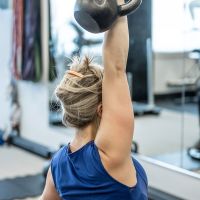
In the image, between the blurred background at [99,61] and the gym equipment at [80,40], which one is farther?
the gym equipment at [80,40]

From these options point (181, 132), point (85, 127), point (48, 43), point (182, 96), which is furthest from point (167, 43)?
point (85, 127)

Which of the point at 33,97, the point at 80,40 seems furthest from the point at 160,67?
the point at 33,97

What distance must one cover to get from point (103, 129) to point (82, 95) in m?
0.13

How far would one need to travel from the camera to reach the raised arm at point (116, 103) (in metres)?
1.22

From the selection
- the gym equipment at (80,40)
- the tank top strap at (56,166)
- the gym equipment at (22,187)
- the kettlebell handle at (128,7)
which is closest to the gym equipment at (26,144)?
the gym equipment at (22,187)

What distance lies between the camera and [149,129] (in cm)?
450

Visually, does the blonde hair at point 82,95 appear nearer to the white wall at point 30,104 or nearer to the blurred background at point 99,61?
the blurred background at point 99,61

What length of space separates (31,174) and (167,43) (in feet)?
5.89

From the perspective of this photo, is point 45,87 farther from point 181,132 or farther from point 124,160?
point 124,160

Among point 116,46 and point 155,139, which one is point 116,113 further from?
point 155,139

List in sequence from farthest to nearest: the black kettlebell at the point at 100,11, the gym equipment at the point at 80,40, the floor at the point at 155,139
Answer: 1. the gym equipment at the point at 80,40
2. the floor at the point at 155,139
3. the black kettlebell at the point at 100,11

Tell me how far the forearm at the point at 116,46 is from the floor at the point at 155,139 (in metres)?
2.68

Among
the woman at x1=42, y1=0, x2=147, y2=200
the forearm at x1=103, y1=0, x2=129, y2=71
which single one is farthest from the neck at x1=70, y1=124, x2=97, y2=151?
the forearm at x1=103, y1=0, x2=129, y2=71

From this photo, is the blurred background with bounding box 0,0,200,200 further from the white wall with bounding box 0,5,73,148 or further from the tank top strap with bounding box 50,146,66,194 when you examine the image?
the tank top strap with bounding box 50,146,66,194
